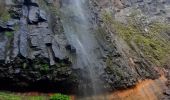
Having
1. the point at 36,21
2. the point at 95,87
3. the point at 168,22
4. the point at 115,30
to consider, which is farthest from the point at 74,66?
the point at 168,22

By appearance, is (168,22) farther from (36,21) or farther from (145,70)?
(36,21)

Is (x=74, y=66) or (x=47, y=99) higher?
(x=74, y=66)

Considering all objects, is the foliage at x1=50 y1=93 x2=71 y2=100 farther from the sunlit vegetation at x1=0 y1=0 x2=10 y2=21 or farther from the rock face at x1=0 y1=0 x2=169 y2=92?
the sunlit vegetation at x1=0 y1=0 x2=10 y2=21

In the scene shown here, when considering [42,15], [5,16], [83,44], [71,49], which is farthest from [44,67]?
[5,16]

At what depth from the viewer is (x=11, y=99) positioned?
17391 millimetres

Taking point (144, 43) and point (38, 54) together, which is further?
point (144, 43)

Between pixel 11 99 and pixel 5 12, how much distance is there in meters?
6.27

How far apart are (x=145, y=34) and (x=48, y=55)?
8.81 m

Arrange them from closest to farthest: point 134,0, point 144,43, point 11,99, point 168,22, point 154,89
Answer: point 11,99 < point 154,89 < point 144,43 < point 168,22 < point 134,0

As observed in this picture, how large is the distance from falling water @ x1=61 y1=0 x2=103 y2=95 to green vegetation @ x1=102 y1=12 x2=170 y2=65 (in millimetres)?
1983

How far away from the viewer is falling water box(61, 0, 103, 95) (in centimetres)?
1955

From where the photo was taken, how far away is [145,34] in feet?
81.4

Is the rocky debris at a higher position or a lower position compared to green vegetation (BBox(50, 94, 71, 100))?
higher

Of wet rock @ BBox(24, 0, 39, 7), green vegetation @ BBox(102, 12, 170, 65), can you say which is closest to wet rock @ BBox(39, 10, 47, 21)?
wet rock @ BBox(24, 0, 39, 7)
